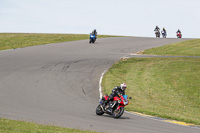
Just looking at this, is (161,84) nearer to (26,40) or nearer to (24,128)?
(24,128)

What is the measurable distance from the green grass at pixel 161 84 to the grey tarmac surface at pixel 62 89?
177 cm

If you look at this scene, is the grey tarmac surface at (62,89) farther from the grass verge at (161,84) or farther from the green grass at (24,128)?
the grass verge at (161,84)

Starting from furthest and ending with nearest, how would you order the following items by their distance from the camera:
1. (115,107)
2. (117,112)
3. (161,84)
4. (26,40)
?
(26,40), (161,84), (115,107), (117,112)

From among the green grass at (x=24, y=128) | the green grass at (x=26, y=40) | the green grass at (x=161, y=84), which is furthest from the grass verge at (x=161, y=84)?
the green grass at (x=26, y=40)

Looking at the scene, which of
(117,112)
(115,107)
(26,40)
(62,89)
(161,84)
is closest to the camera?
(117,112)

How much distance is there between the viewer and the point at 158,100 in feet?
70.7

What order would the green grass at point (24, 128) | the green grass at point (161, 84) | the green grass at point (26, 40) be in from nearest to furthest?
the green grass at point (24, 128) → the green grass at point (161, 84) → the green grass at point (26, 40)

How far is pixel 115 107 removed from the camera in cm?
1455

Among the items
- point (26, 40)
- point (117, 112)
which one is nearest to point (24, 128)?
point (117, 112)

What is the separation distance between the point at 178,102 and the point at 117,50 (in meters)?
20.6

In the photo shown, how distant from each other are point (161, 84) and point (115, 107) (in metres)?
11.3

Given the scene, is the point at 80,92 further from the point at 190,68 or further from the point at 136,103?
the point at 190,68

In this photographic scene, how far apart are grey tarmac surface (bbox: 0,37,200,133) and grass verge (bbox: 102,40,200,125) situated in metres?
1.67

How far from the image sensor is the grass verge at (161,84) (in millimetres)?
18719
